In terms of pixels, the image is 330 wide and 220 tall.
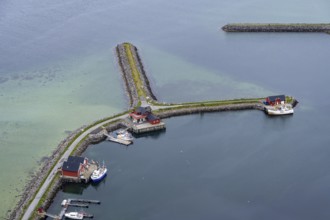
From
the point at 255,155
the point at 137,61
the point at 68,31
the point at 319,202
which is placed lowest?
the point at 319,202

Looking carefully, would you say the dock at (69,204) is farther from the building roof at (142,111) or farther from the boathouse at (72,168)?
the building roof at (142,111)

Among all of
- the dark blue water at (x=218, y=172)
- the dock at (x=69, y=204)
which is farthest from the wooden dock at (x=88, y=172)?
the dock at (x=69, y=204)

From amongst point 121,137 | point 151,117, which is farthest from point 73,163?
point 151,117

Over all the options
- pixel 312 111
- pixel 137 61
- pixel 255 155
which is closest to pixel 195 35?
pixel 137 61

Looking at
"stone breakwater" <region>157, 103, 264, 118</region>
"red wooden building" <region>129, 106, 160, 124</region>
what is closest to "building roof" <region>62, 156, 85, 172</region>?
"red wooden building" <region>129, 106, 160, 124</region>

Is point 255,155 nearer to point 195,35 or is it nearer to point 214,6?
point 195,35

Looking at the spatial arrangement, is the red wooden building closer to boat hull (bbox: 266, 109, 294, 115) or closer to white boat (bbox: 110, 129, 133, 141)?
white boat (bbox: 110, 129, 133, 141)
